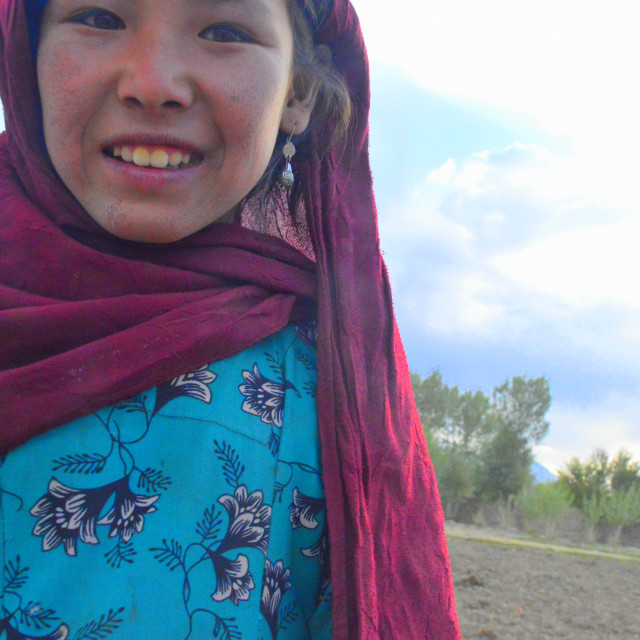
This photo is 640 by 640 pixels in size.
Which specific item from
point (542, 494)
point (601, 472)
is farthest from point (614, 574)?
point (601, 472)

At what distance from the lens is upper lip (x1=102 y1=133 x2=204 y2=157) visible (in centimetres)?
112

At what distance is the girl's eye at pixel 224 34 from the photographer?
1182mm

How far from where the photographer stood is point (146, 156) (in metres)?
1.14

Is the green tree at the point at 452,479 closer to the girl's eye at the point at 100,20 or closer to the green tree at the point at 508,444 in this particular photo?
the green tree at the point at 508,444

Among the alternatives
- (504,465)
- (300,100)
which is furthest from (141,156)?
(504,465)

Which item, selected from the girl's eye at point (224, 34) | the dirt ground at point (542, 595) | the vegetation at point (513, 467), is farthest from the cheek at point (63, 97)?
the vegetation at point (513, 467)

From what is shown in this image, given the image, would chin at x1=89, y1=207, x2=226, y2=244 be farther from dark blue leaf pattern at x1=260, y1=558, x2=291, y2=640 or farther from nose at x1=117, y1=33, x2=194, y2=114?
dark blue leaf pattern at x1=260, y1=558, x2=291, y2=640

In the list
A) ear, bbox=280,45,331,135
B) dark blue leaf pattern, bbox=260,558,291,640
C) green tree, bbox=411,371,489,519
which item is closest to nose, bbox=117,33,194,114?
ear, bbox=280,45,331,135

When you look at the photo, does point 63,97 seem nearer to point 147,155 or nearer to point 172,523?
point 147,155

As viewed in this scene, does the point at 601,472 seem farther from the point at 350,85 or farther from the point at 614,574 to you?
the point at 350,85

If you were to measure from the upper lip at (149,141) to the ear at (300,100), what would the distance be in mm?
357

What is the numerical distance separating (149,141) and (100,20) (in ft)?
0.80

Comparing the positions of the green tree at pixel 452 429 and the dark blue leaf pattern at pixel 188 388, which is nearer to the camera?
the dark blue leaf pattern at pixel 188 388

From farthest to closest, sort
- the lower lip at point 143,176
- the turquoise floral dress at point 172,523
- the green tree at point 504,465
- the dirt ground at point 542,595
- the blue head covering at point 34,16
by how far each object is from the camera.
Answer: the green tree at point 504,465 < the dirt ground at point 542,595 < the blue head covering at point 34,16 < the lower lip at point 143,176 < the turquoise floral dress at point 172,523
